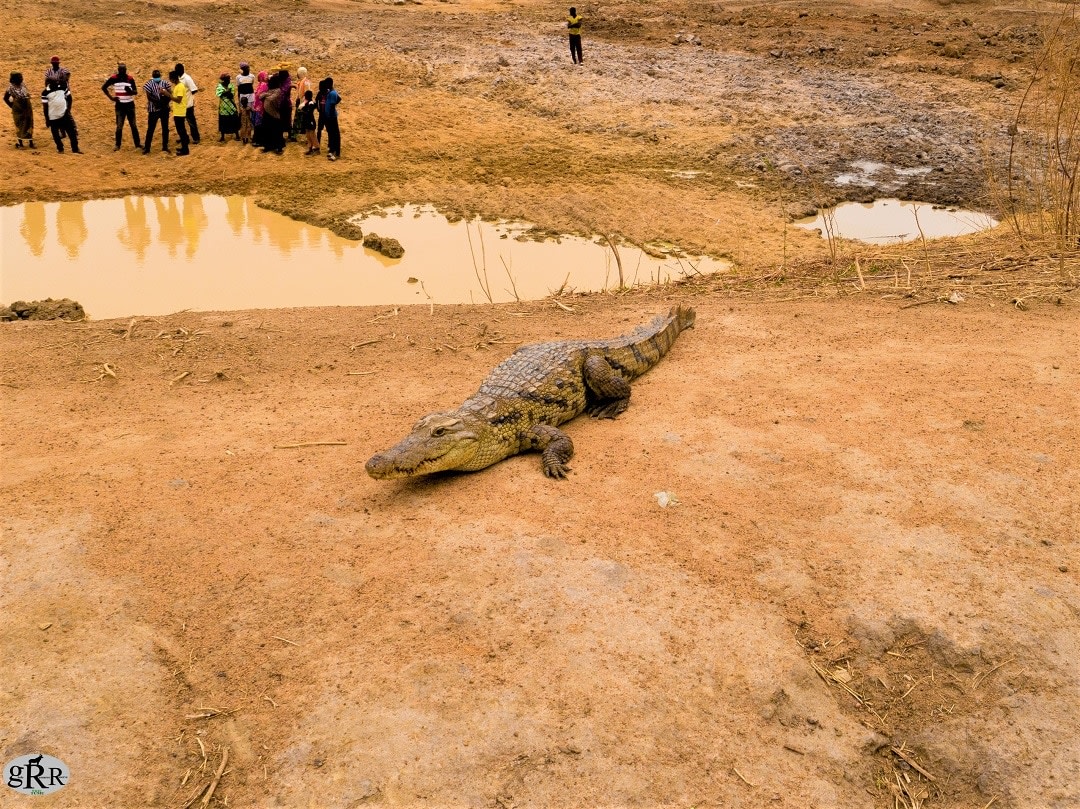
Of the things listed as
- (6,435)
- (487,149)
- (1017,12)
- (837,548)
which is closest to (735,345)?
(837,548)

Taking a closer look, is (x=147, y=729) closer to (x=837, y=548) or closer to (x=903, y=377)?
(x=837, y=548)

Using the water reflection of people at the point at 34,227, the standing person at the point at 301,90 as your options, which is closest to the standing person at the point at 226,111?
the standing person at the point at 301,90

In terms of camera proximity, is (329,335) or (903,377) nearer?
(903,377)

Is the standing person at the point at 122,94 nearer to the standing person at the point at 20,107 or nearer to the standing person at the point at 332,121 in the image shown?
the standing person at the point at 20,107

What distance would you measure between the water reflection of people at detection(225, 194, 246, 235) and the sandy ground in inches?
162

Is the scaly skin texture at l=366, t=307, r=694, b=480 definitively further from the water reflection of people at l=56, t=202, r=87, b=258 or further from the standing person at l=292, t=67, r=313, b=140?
the standing person at l=292, t=67, r=313, b=140

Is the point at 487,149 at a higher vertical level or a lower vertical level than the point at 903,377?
higher

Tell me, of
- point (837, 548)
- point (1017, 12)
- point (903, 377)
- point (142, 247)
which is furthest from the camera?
point (1017, 12)

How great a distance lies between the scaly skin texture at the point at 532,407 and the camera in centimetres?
470

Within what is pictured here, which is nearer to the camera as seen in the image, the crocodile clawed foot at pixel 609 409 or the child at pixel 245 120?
the crocodile clawed foot at pixel 609 409

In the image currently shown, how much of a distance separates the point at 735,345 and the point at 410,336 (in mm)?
2623

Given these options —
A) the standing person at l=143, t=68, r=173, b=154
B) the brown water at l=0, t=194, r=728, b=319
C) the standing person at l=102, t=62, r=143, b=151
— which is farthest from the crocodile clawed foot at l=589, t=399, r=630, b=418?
the standing person at l=102, t=62, r=143, b=151

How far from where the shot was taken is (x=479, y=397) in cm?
528

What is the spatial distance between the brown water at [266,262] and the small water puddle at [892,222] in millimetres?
2277
